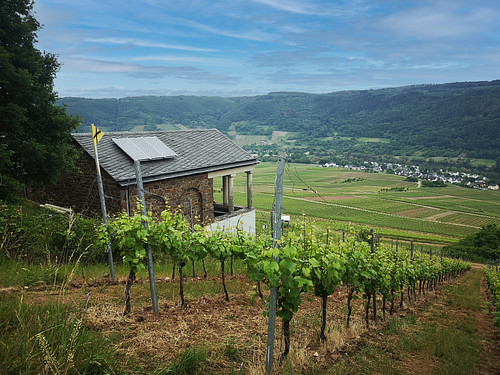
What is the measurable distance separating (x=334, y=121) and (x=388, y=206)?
124657 mm

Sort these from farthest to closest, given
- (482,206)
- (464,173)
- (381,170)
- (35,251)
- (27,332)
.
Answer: (381,170) → (464,173) → (482,206) → (35,251) → (27,332)

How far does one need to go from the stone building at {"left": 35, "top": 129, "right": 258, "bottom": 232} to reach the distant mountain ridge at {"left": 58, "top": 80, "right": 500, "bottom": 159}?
102798mm

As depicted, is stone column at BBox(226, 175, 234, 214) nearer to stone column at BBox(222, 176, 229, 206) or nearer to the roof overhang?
stone column at BBox(222, 176, 229, 206)

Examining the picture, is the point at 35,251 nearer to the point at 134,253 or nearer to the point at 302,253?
the point at 134,253

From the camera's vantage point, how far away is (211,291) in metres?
8.03

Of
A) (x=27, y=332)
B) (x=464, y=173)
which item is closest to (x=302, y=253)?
(x=27, y=332)

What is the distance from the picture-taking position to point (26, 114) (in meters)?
13.2

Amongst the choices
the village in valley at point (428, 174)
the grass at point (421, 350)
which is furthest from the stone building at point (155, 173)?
the village in valley at point (428, 174)

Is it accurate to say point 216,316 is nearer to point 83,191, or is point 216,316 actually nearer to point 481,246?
point 83,191

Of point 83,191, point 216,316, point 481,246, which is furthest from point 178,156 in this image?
point 481,246

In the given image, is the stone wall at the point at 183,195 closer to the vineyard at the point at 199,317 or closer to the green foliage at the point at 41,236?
the green foliage at the point at 41,236

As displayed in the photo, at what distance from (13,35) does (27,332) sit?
14215mm

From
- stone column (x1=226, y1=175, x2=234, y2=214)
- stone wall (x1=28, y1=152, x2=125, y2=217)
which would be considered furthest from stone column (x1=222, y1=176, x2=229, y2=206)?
stone wall (x1=28, y1=152, x2=125, y2=217)

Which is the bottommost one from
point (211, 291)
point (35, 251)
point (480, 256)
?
point (480, 256)
